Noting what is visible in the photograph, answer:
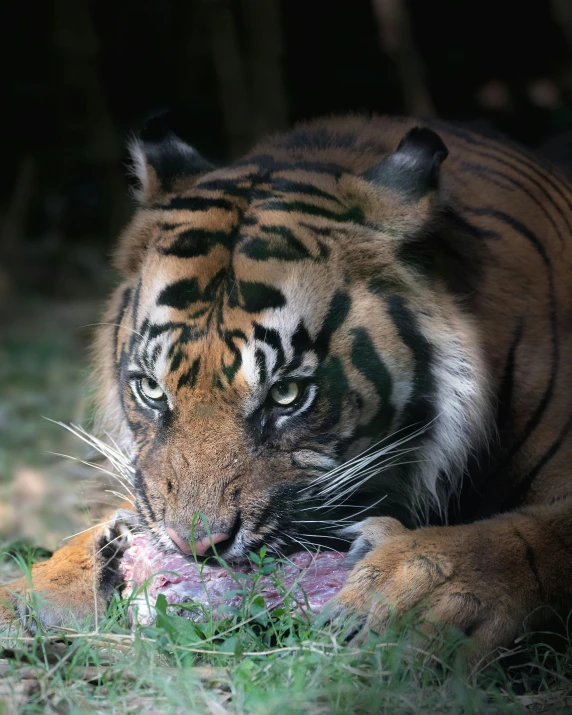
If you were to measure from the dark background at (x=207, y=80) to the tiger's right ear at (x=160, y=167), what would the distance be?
15.8ft

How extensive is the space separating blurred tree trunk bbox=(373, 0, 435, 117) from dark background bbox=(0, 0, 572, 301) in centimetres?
1

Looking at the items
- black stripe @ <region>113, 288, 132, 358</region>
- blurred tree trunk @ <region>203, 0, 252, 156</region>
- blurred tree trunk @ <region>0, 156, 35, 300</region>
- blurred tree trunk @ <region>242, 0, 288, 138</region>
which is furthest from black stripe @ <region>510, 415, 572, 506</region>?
blurred tree trunk @ <region>0, 156, 35, 300</region>

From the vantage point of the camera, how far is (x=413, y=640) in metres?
2.08

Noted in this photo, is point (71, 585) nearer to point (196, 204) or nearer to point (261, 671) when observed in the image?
point (261, 671)

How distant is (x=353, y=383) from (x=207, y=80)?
7583 millimetres

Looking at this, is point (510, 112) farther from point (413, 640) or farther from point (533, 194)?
point (413, 640)

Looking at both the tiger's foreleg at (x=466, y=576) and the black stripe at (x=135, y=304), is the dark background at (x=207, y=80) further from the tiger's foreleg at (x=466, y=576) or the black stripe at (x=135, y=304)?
the tiger's foreleg at (x=466, y=576)

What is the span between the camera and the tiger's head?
2.27 metres

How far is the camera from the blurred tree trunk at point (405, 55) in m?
7.20

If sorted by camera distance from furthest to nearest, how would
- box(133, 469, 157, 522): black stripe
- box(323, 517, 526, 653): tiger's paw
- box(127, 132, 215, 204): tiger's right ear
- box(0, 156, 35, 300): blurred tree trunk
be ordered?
box(0, 156, 35, 300): blurred tree trunk → box(127, 132, 215, 204): tiger's right ear → box(133, 469, 157, 522): black stripe → box(323, 517, 526, 653): tiger's paw

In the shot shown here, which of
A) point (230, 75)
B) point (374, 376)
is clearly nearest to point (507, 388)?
point (374, 376)

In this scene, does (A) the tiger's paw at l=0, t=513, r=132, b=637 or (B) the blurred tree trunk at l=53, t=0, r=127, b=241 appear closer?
(A) the tiger's paw at l=0, t=513, r=132, b=637

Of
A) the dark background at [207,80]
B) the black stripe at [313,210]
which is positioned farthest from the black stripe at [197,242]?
the dark background at [207,80]

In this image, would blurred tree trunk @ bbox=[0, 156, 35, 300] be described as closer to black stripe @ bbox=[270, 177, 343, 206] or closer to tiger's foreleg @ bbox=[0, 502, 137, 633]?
tiger's foreleg @ bbox=[0, 502, 137, 633]
